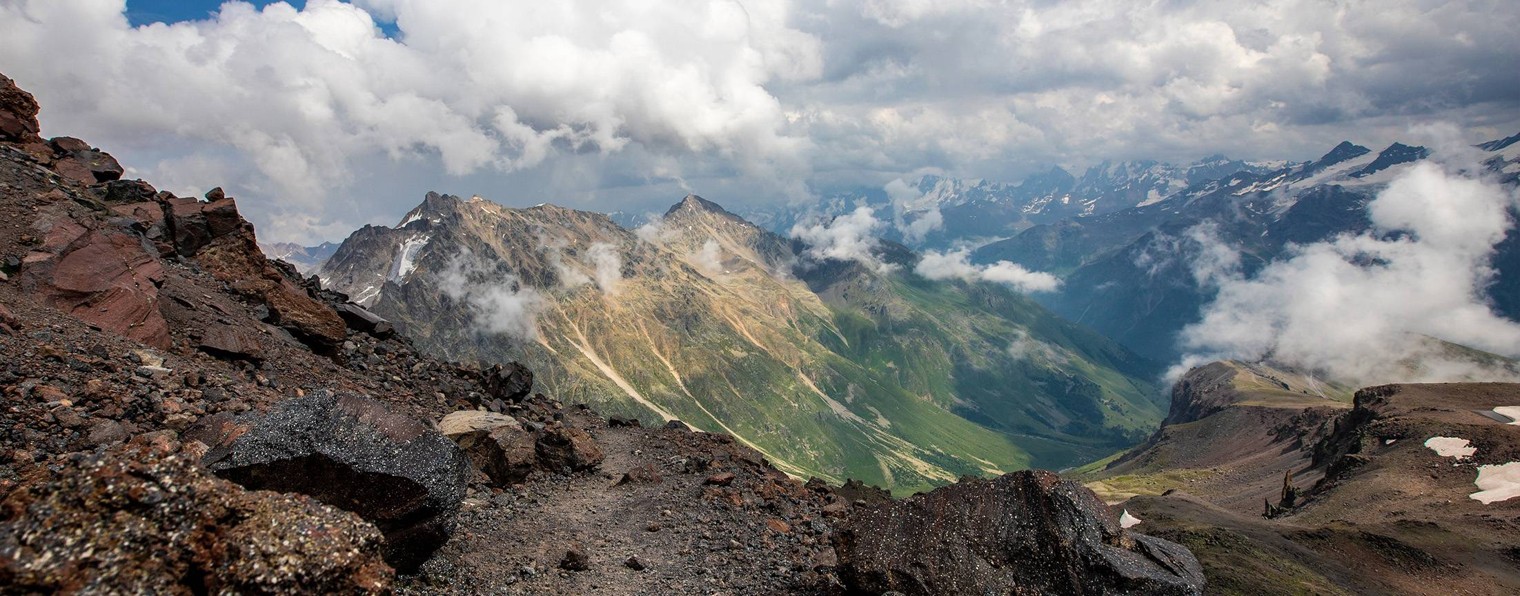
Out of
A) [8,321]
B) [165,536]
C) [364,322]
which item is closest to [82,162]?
[364,322]

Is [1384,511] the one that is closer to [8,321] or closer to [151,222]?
[8,321]

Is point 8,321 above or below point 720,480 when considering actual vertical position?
above

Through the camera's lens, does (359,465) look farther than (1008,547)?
No

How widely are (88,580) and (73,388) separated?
13417 mm

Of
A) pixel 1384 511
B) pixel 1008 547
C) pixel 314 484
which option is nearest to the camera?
pixel 314 484

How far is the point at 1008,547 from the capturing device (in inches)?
661

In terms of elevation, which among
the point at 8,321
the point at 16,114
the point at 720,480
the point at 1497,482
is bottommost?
the point at 1497,482

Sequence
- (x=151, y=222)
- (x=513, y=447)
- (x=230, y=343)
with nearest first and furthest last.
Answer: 1. (x=230, y=343)
2. (x=513, y=447)
3. (x=151, y=222)

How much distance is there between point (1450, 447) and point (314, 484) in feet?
434

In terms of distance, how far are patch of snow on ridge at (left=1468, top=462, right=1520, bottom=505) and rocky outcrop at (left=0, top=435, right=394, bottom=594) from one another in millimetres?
104980

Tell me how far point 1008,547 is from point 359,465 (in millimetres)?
15335

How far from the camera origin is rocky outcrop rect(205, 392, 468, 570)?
14.2 meters

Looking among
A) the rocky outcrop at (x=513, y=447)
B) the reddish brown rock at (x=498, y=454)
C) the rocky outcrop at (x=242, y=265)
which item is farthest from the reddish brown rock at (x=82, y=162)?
the reddish brown rock at (x=498, y=454)

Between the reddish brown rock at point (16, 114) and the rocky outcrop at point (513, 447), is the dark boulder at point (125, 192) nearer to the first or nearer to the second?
the reddish brown rock at point (16, 114)
